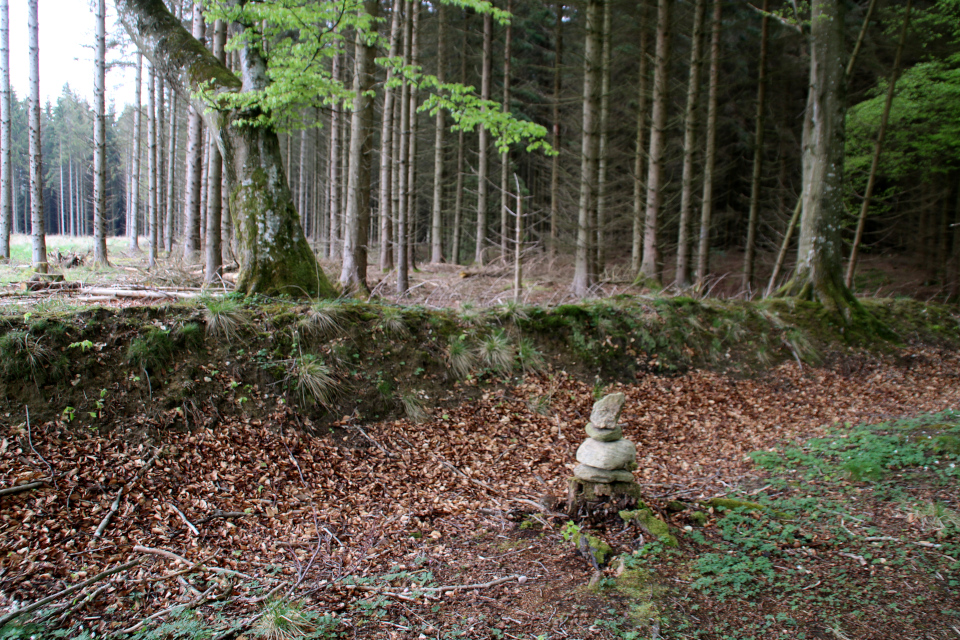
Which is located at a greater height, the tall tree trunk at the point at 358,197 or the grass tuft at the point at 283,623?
the tall tree trunk at the point at 358,197

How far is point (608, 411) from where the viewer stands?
3.94m

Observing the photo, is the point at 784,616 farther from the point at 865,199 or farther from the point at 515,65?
the point at 515,65

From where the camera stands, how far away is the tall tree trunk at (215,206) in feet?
25.5

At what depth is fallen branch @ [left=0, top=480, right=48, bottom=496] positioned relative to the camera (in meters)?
3.43

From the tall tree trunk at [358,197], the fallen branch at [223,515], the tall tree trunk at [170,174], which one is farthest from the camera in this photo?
Result: the tall tree trunk at [170,174]

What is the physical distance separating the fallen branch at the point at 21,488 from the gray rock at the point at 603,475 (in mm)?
3956

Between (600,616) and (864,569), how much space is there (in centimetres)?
171

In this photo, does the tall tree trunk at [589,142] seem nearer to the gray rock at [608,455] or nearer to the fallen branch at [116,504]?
the gray rock at [608,455]

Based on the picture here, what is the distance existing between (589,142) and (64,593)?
9.76 metres

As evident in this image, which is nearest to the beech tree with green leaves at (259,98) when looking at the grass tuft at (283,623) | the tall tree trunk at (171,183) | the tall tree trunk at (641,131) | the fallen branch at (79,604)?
the fallen branch at (79,604)

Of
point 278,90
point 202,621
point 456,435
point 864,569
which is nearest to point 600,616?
point 864,569

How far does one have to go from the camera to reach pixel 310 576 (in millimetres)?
3145

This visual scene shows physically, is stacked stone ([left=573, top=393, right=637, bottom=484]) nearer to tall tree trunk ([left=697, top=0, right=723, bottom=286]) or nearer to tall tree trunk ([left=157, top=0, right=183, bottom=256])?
tall tree trunk ([left=697, top=0, right=723, bottom=286])

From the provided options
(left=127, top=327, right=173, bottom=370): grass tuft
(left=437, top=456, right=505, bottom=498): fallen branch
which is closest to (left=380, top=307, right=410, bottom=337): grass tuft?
(left=437, top=456, right=505, bottom=498): fallen branch
